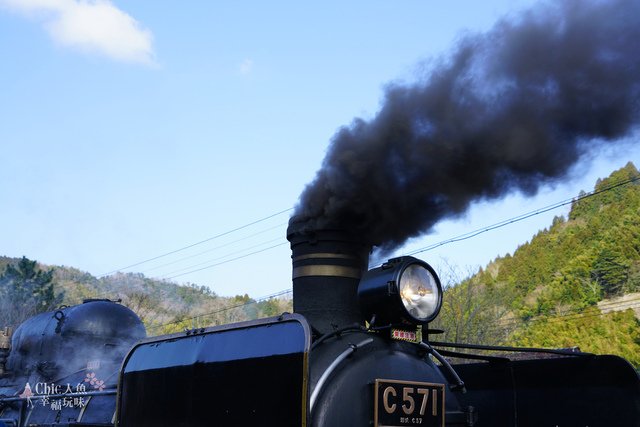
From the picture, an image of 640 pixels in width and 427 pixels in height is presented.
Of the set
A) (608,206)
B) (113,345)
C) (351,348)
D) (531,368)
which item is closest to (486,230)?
(113,345)

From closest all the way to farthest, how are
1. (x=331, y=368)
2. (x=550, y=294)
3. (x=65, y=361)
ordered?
(x=331, y=368) < (x=65, y=361) < (x=550, y=294)

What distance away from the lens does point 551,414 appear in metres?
5.11

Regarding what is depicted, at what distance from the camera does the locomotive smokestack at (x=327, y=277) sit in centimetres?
472

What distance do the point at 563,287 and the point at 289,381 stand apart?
43228 millimetres

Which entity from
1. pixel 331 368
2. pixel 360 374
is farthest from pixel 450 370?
pixel 331 368

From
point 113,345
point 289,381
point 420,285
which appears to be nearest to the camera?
point 289,381

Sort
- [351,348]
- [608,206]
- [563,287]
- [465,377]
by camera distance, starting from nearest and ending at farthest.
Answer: [351,348]
[465,377]
[563,287]
[608,206]

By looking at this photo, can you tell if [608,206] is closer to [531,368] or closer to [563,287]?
[563,287]

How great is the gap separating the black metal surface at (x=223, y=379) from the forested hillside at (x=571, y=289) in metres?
19.9

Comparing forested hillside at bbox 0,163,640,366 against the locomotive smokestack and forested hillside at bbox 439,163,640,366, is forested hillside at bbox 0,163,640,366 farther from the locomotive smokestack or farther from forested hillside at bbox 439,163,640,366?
the locomotive smokestack

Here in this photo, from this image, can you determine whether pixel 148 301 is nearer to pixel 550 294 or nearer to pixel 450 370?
pixel 550 294

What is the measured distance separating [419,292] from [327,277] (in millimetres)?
619

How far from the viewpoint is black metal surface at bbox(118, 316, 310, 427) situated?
376 centimetres

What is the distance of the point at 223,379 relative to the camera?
4176mm
